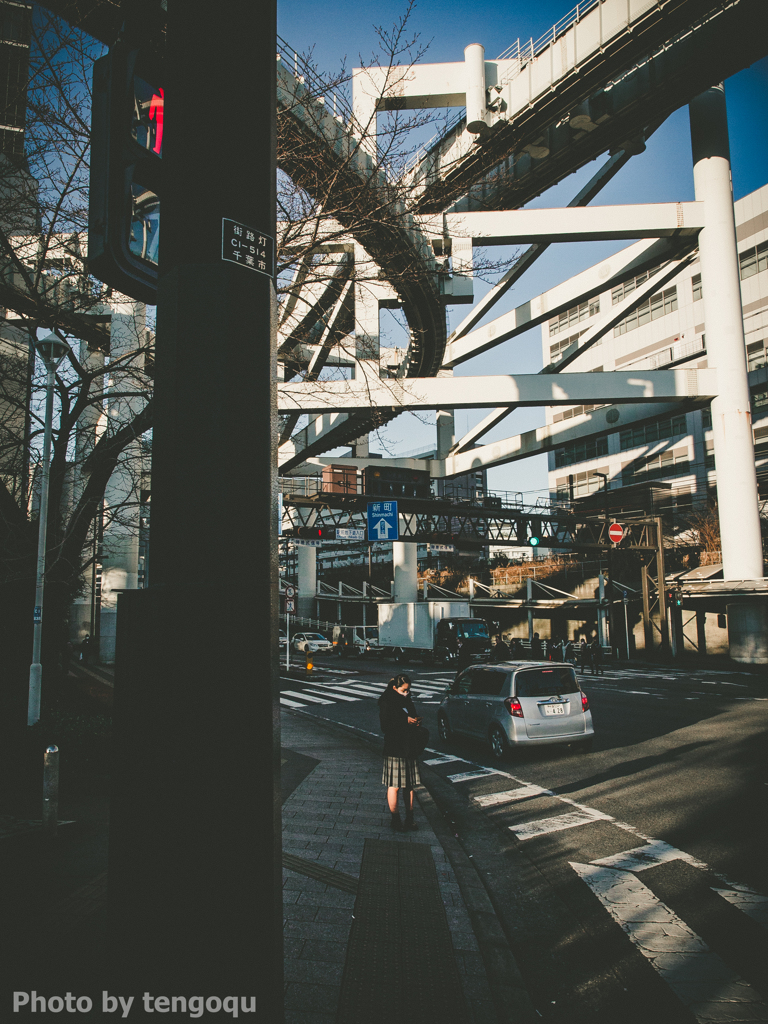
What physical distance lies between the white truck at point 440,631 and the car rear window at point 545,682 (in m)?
23.0

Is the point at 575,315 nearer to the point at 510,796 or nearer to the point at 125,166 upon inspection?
the point at 510,796

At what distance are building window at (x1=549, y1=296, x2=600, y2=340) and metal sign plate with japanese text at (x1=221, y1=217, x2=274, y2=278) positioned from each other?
2445 inches

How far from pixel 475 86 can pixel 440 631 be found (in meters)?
27.5

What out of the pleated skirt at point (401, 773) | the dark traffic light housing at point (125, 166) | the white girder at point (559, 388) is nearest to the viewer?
the dark traffic light housing at point (125, 166)

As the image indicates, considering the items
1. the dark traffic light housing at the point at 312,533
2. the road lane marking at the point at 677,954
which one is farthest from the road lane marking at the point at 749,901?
the dark traffic light housing at the point at 312,533

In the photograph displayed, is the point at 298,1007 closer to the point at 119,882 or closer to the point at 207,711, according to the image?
the point at 119,882

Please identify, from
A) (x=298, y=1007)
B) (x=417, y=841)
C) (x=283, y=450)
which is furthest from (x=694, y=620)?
(x=298, y=1007)

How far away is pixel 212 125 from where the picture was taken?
7.88ft

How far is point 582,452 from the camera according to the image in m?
62.8

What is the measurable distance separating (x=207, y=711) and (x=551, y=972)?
3.72 metres

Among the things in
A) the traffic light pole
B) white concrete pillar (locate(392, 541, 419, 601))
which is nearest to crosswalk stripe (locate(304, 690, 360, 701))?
the traffic light pole

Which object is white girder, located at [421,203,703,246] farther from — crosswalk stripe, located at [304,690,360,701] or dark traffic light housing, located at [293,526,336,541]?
crosswalk stripe, located at [304,690,360,701]

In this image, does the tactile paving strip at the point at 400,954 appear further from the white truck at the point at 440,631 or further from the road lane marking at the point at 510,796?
the white truck at the point at 440,631

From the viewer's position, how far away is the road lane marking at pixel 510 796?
28.7 ft
